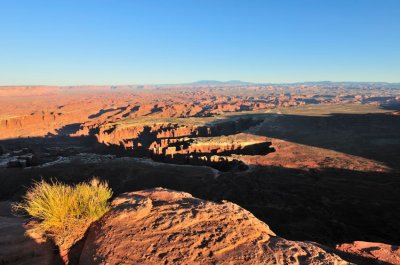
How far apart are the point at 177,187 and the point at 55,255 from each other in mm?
14077

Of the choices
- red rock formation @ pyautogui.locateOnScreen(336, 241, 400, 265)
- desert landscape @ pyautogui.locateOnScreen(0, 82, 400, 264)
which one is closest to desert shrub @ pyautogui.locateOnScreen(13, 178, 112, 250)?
desert landscape @ pyautogui.locateOnScreen(0, 82, 400, 264)

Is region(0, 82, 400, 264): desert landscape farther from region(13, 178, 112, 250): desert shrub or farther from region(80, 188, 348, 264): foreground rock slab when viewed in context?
region(13, 178, 112, 250): desert shrub

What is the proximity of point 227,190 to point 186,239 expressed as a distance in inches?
524

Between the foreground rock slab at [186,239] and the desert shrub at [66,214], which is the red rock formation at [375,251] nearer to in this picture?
the foreground rock slab at [186,239]

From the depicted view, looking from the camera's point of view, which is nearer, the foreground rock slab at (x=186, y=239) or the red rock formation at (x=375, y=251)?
the foreground rock slab at (x=186, y=239)

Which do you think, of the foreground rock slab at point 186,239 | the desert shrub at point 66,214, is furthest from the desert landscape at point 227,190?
the desert shrub at point 66,214

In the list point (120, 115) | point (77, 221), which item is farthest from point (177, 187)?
point (120, 115)

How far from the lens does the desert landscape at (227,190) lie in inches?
193

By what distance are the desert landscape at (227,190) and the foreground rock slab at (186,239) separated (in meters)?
0.02

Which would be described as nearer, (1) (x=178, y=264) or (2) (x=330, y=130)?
(1) (x=178, y=264)

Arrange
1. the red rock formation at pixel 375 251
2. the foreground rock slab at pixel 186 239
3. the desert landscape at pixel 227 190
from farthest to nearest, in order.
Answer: the red rock formation at pixel 375 251 → the desert landscape at pixel 227 190 → the foreground rock slab at pixel 186 239

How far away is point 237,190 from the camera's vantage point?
702 inches

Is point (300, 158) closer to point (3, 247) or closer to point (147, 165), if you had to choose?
point (147, 165)

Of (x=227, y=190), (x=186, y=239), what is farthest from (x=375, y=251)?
(x=227, y=190)
